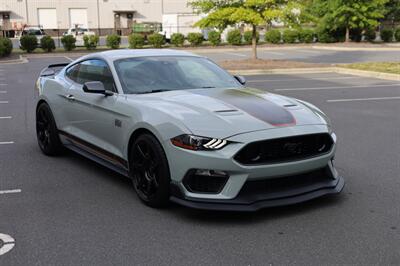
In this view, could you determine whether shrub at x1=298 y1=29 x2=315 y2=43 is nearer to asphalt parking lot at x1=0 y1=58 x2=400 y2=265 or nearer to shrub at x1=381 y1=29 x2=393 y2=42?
shrub at x1=381 y1=29 x2=393 y2=42

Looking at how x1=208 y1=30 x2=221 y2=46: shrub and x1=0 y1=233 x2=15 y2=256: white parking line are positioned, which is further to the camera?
x1=208 y1=30 x2=221 y2=46: shrub

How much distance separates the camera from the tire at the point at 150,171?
180 inches

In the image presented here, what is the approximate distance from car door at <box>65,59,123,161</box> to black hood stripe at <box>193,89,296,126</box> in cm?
97

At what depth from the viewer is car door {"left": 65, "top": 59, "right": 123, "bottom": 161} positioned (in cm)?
538

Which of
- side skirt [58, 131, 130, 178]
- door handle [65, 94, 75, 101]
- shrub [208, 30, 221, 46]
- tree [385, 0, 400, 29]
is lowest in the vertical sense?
side skirt [58, 131, 130, 178]

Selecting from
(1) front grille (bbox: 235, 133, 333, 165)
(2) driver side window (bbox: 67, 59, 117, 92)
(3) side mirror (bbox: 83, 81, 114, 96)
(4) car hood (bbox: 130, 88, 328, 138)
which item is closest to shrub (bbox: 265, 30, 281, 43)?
(2) driver side window (bbox: 67, 59, 117, 92)

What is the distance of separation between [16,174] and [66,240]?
2324 mm

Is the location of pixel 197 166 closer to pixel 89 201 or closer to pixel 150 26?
pixel 89 201

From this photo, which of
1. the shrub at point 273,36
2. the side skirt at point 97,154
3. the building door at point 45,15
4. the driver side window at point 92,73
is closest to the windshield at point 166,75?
the driver side window at point 92,73

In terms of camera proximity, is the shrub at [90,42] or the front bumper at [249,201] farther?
the shrub at [90,42]

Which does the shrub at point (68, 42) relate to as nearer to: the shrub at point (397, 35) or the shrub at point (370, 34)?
the shrub at point (370, 34)

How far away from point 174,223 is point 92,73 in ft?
8.34

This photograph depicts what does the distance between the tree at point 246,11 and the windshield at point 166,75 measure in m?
15.5

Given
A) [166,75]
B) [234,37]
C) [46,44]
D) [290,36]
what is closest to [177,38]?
[234,37]
